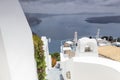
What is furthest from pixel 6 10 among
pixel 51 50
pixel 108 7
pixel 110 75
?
pixel 108 7

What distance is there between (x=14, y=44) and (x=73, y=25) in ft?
65.5

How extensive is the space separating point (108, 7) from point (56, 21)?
5.49 m

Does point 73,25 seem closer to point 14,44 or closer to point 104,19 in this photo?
point 104,19

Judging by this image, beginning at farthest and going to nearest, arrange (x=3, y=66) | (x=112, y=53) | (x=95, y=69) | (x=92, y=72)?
(x=112, y=53) < (x=92, y=72) < (x=95, y=69) < (x=3, y=66)

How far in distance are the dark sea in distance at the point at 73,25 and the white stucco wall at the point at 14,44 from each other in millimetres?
16861

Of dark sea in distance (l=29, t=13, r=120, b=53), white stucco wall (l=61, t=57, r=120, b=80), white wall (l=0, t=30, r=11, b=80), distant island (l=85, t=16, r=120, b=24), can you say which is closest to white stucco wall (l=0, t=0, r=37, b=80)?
white wall (l=0, t=30, r=11, b=80)

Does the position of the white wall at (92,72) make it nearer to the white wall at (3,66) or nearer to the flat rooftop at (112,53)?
the white wall at (3,66)

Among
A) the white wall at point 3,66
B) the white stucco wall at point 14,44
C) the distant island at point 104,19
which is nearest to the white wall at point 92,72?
the white stucco wall at point 14,44

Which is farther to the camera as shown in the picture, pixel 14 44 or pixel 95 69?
pixel 95 69

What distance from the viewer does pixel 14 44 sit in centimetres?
304

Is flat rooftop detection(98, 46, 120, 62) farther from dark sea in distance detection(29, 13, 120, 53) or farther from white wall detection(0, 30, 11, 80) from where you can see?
dark sea in distance detection(29, 13, 120, 53)

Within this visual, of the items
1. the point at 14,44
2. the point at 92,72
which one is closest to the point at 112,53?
the point at 92,72

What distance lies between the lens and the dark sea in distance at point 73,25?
837 inches

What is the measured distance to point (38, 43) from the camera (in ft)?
16.4
